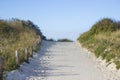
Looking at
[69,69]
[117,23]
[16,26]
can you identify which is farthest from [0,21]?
[69,69]

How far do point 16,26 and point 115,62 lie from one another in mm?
30902

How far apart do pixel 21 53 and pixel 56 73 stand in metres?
5.70

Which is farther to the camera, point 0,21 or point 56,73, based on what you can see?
point 0,21

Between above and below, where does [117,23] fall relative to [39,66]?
above

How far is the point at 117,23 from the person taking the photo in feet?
147

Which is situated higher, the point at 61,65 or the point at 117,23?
the point at 117,23

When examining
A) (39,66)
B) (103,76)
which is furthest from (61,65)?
(103,76)

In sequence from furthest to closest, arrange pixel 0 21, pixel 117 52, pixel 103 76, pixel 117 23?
pixel 0 21, pixel 117 23, pixel 117 52, pixel 103 76

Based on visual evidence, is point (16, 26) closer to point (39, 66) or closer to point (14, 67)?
point (39, 66)

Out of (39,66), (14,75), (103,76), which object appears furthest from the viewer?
(39,66)

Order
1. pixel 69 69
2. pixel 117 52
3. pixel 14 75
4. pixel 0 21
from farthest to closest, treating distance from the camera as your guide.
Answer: pixel 0 21 < pixel 117 52 < pixel 69 69 < pixel 14 75

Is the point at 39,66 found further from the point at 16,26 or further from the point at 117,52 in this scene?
the point at 16,26

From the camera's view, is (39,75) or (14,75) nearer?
(14,75)

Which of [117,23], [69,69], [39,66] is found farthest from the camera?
A: [117,23]
